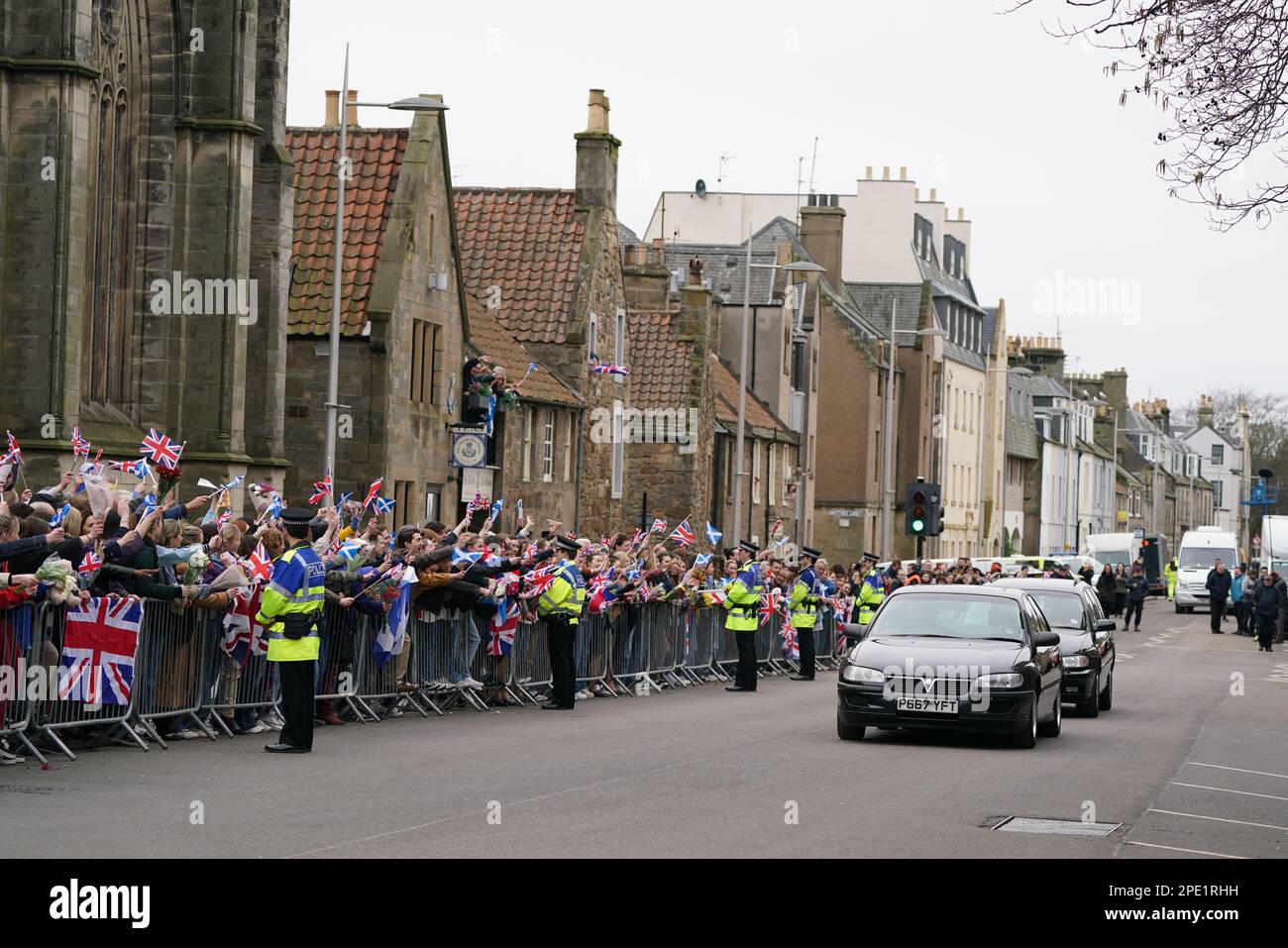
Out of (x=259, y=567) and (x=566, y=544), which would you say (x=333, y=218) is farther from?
(x=259, y=567)

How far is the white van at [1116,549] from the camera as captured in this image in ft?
268

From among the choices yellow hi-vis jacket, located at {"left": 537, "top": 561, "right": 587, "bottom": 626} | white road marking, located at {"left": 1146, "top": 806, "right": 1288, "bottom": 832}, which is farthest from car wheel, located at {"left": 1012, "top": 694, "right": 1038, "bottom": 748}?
yellow hi-vis jacket, located at {"left": 537, "top": 561, "right": 587, "bottom": 626}

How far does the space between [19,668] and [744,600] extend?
14.2 meters

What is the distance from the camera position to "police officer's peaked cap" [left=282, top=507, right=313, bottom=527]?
52.7 feet

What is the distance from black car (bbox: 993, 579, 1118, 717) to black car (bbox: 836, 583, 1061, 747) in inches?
141

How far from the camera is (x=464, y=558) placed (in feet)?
68.6

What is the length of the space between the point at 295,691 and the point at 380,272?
21901 mm

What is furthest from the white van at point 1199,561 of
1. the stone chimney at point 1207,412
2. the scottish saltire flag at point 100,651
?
the stone chimney at point 1207,412

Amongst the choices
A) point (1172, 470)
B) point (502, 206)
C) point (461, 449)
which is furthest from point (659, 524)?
point (1172, 470)

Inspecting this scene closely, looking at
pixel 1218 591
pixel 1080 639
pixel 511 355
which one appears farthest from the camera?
pixel 1218 591

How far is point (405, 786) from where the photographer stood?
13.9 m

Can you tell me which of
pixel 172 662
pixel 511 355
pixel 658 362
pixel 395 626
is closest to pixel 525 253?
pixel 511 355

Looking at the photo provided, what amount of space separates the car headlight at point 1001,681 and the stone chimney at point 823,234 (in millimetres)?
58084

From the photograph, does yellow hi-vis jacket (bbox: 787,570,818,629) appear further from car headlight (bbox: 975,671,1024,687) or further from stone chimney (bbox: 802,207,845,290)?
stone chimney (bbox: 802,207,845,290)
